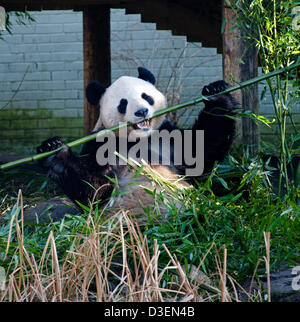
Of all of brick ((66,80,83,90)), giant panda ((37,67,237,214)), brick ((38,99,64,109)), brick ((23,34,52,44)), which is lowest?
giant panda ((37,67,237,214))

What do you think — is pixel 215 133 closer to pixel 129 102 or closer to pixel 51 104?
pixel 129 102

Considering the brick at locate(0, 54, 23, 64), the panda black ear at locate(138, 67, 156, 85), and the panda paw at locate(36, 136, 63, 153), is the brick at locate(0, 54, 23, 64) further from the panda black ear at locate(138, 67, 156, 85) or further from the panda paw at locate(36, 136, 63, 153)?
the panda paw at locate(36, 136, 63, 153)

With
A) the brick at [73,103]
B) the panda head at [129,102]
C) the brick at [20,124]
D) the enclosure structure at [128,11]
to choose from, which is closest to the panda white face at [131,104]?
the panda head at [129,102]

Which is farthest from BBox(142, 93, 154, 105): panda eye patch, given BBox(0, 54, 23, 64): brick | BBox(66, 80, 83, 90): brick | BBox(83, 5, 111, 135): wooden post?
BBox(0, 54, 23, 64): brick

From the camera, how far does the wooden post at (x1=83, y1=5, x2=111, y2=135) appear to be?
4.98m

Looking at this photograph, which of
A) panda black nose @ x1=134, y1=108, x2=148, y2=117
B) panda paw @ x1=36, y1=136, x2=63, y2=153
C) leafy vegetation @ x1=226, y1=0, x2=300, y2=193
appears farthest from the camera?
panda black nose @ x1=134, y1=108, x2=148, y2=117

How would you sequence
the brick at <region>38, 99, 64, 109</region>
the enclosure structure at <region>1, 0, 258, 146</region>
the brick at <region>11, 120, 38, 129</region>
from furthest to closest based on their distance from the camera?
1. the brick at <region>11, 120, 38, 129</region>
2. the brick at <region>38, 99, 64, 109</region>
3. the enclosure structure at <region>1, 0, 258, 146</region>

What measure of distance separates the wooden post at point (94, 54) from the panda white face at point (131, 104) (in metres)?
1.43

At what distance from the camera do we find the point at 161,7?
4789 mm

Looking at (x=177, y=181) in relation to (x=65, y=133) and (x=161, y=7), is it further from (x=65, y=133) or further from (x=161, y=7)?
(x=65, y=133)

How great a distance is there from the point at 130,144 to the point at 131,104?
255 mm

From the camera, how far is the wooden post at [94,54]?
4.98 m

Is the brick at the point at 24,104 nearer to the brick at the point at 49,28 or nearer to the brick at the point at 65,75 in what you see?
the brick at the point at 65,75
